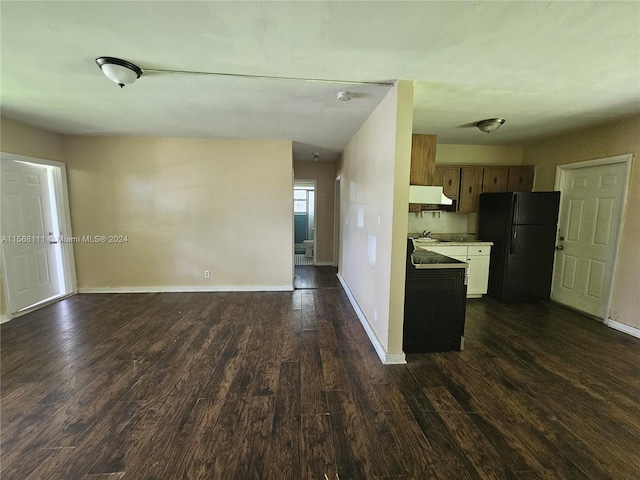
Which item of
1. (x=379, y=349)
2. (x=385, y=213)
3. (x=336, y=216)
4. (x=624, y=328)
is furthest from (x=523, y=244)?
(x=336, y=216)

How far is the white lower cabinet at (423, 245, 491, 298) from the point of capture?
4.09 m

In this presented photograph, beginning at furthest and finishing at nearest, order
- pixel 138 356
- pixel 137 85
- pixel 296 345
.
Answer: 1. pixel 296 345
2. pixel 138 356
3. pixel 137 85

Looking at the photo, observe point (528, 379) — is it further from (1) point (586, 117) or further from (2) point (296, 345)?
(1) point (586, 117)

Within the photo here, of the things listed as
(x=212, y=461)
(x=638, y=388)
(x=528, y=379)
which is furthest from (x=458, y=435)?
(x=638, y=388)

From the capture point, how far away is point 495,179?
4453 mm

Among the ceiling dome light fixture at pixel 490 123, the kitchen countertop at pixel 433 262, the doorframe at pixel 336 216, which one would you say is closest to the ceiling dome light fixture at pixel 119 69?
the kitchen countertop at pixel 433 262

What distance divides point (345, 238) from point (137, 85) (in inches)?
136

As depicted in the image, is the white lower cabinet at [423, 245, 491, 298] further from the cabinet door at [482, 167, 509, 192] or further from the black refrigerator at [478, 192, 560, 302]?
the cabinet door at [482, 167, 509, 192]

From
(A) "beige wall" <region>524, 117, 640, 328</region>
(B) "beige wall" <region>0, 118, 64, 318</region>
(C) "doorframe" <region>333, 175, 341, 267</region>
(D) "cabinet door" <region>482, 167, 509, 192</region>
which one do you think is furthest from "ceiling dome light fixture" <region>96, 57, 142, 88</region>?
(A) "beige wall" <region>524, 117, 640, 328</region>

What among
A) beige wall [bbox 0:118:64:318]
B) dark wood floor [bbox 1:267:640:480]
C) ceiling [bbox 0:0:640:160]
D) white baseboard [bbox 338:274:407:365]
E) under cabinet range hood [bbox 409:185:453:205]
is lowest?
dark wood floor [bbox 1:267:640:480]

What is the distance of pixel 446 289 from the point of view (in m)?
2.65

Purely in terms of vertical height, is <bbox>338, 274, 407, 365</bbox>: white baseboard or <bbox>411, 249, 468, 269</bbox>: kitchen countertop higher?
<bbox>411, 249, 468, 269</bbox>: kitchen countertop

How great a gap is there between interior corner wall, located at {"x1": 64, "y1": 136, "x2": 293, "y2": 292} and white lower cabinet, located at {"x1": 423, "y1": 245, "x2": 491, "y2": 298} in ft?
8.31

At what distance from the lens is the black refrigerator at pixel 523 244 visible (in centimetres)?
386
